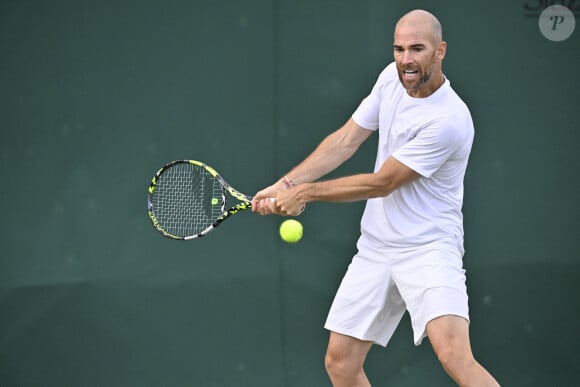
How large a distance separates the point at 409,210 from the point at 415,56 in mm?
510

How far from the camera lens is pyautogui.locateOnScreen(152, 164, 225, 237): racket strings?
4.48m

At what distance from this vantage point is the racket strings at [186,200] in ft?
14.7

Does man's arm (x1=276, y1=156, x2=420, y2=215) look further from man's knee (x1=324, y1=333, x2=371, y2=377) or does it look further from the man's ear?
man's knee (x1=324, y1=333, x2=371, y2=377)

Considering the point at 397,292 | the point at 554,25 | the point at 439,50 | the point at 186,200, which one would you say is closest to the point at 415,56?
the point at 439,50

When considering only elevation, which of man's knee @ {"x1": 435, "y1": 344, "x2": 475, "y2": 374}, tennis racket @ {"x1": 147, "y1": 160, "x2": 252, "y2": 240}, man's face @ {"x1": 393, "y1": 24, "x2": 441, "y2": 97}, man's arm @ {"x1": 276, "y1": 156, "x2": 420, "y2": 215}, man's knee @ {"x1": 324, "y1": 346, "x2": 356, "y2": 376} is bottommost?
man's knee @ {"x1": 324, "y1": 346, "x2": 356, "y2": 376}

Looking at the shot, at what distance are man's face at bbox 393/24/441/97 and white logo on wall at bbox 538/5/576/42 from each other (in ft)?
4.18

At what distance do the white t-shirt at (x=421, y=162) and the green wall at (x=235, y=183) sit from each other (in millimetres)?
947

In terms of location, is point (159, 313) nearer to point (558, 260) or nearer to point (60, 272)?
point (60, 272)

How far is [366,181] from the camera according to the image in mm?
3803

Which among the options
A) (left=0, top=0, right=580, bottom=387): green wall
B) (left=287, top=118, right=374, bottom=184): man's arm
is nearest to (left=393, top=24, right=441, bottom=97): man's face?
(left=287, top=118, right=374, bottom=184): man's arm

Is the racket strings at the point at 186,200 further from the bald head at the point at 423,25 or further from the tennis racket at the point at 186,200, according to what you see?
the bald head at the point at 423,25

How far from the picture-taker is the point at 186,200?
14.8ft

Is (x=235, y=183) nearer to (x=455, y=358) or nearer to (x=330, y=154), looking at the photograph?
(x=330, y=154)

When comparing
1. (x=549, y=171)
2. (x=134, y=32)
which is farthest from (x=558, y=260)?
(x=134, y=32)
